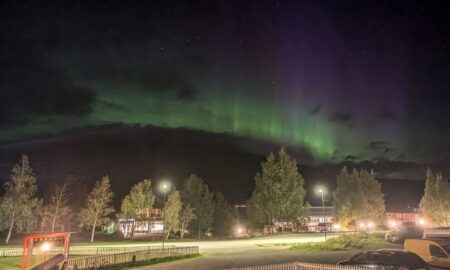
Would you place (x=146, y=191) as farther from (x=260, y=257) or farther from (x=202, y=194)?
(x=260, y=257)

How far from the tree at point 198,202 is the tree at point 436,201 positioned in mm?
47676

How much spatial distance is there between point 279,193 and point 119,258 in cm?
4428

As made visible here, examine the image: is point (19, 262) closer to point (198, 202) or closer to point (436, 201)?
point (198, 202)

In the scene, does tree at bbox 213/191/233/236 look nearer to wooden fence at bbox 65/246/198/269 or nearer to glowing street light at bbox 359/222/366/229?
glowing street light at bbox 359/222/366/229

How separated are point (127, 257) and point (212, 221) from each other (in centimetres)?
4771

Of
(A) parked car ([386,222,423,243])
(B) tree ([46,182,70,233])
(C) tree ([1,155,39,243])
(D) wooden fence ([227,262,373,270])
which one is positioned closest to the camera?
(D) wooden fence ([227,262,373,270])

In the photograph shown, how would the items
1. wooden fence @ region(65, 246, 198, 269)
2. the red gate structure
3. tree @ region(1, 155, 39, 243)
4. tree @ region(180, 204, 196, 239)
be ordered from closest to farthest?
1. the red gate structure
2. wooden fence @ region(65, 246, 198, 269)
3. tree @ region(1, 155, 39, 243)
4. tree @ region(180, 204, 196, 239)

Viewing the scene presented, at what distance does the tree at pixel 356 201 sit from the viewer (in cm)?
8119

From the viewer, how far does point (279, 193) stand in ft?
229

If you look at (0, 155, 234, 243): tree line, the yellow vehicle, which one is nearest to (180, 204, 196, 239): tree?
(0, 155, 234, 243): tree line

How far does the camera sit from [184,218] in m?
68.2

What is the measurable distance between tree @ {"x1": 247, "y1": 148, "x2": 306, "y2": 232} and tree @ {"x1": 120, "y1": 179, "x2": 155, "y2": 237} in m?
20.3

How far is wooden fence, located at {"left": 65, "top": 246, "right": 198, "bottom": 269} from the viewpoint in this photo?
26906mm

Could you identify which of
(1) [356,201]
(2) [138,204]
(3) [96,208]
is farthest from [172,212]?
(1) [356,201]
